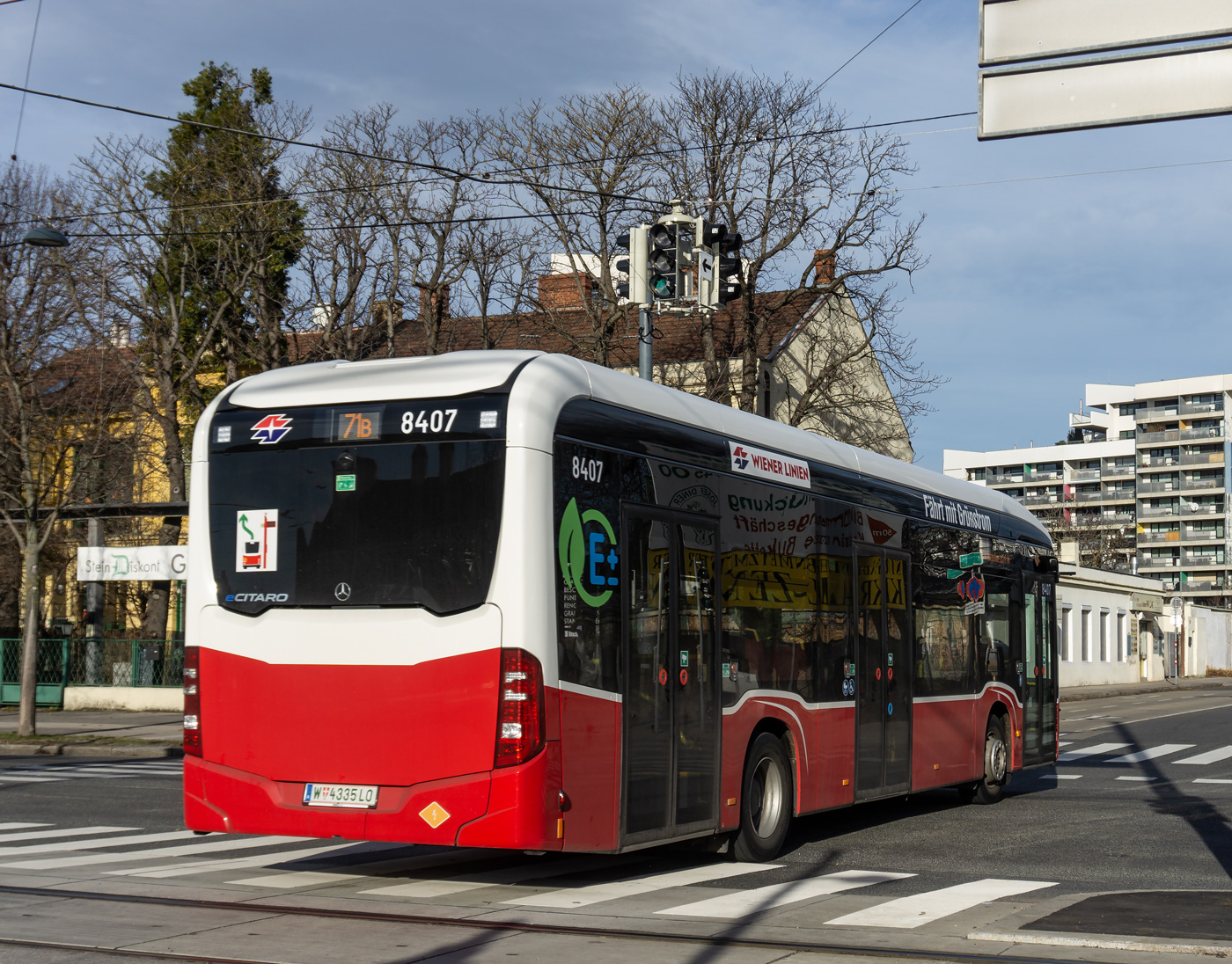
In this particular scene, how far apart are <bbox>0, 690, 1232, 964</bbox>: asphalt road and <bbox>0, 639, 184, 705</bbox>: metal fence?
1658cm

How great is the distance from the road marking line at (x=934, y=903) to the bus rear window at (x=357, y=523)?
9.79 ft

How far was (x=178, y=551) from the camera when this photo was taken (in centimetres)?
2817

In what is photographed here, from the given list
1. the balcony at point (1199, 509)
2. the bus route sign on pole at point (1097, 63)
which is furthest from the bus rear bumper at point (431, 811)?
the balcony at point (1199, 509)

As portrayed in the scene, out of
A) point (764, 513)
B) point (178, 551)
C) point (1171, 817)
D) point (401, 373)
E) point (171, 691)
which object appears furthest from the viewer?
point (171, 691)

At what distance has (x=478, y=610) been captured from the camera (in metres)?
8.21

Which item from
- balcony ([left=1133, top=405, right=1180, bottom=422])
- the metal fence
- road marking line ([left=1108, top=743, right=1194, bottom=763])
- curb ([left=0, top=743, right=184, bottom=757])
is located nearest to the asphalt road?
road marking line ([left=1108, top=743, right=1194, bottom=763])

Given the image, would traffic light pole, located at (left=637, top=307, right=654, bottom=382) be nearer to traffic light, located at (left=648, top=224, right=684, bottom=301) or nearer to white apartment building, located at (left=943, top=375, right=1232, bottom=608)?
traffic light, located at (left=648, top=224, right=684, bottom=301)

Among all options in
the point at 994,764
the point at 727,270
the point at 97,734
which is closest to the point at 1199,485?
the point at 97,734

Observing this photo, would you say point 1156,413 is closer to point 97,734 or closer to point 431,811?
point 97,734

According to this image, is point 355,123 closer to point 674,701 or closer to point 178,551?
point 178,551

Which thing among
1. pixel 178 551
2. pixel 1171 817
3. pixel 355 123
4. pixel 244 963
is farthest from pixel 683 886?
pixel 355 123

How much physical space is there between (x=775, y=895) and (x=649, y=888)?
0.85 meters

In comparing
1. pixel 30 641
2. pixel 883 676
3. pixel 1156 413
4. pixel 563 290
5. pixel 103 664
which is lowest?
pixel 103 664

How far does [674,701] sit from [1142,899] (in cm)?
318
